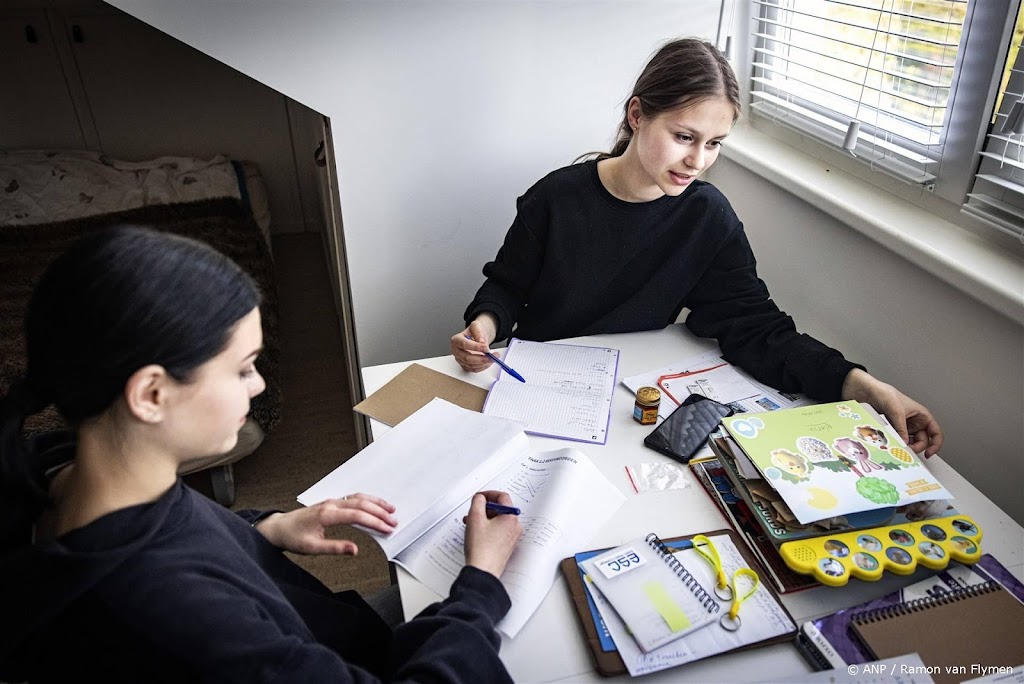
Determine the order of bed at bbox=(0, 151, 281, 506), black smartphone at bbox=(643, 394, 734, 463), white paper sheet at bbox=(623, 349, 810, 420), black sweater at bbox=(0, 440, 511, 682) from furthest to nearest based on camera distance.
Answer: bed at bbox=(0, 151, 281, 506), white paper sheet at bbox=(623, 349, 810, 420), black smartphone at bbox=(643, 394, 734, 463), black sweater at bbox=(0, 440, 511, 682)

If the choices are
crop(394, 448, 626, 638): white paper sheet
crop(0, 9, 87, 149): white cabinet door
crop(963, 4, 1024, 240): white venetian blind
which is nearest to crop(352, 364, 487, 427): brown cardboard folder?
crop(394, 448, 626, 638): white paper sheet

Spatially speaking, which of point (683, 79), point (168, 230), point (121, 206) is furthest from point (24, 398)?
point (121, 206)

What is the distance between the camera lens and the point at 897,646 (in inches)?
30.5

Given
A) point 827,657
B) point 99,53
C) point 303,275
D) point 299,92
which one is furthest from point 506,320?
point 99,53

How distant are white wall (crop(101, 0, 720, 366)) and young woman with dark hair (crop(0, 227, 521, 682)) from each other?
848 mm

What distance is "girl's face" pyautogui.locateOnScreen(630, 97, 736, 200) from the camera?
1258 mm

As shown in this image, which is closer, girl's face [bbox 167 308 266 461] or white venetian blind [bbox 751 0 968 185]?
girl's face [bbox 167 308 266 461]

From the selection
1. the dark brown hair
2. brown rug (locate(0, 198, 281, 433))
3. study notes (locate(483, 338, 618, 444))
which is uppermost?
the dark brown hair

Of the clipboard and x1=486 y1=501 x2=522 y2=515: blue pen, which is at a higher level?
x1=486 y1=501 x2=522 y2=515: blue pen

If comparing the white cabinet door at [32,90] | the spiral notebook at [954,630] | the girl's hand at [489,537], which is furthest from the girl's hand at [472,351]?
the white cabinet door at [32,90]

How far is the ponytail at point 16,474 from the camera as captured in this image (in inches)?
26.4

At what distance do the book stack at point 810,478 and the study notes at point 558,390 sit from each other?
19 cm

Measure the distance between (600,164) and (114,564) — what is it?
1132mm

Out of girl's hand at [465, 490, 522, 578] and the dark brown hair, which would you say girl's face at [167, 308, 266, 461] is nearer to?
girl's hand at [465, 490, 522, 578]
